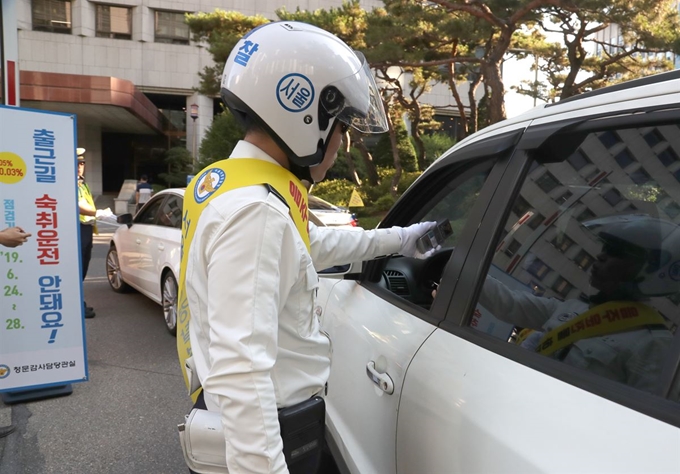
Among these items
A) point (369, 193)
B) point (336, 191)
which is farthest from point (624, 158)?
point (336, 191)

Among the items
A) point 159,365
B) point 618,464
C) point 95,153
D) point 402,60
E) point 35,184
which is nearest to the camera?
point 618,464

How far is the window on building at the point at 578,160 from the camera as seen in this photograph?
4.46ft

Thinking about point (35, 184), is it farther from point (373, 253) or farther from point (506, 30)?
point (506, 30)

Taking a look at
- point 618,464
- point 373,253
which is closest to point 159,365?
point 373,253

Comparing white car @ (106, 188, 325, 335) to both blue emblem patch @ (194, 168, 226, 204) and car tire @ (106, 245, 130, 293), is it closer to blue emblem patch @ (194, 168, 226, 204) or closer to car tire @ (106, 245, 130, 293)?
car tire @ (106, 245, 130, 293)

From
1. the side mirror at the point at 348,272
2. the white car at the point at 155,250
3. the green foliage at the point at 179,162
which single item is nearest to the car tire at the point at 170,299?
the white car at the point at 155,250

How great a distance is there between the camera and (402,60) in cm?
1473

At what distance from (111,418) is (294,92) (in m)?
3.25

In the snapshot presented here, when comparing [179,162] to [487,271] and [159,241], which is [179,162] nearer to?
[159,241]

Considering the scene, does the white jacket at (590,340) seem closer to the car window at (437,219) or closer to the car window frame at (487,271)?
the car window frame at (487,271)

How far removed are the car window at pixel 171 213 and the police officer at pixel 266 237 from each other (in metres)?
4.51

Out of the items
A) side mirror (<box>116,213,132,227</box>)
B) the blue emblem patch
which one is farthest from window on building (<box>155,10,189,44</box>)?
the blue emblem patch

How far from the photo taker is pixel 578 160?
1.37 meters

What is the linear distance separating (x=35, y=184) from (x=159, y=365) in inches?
76.9
